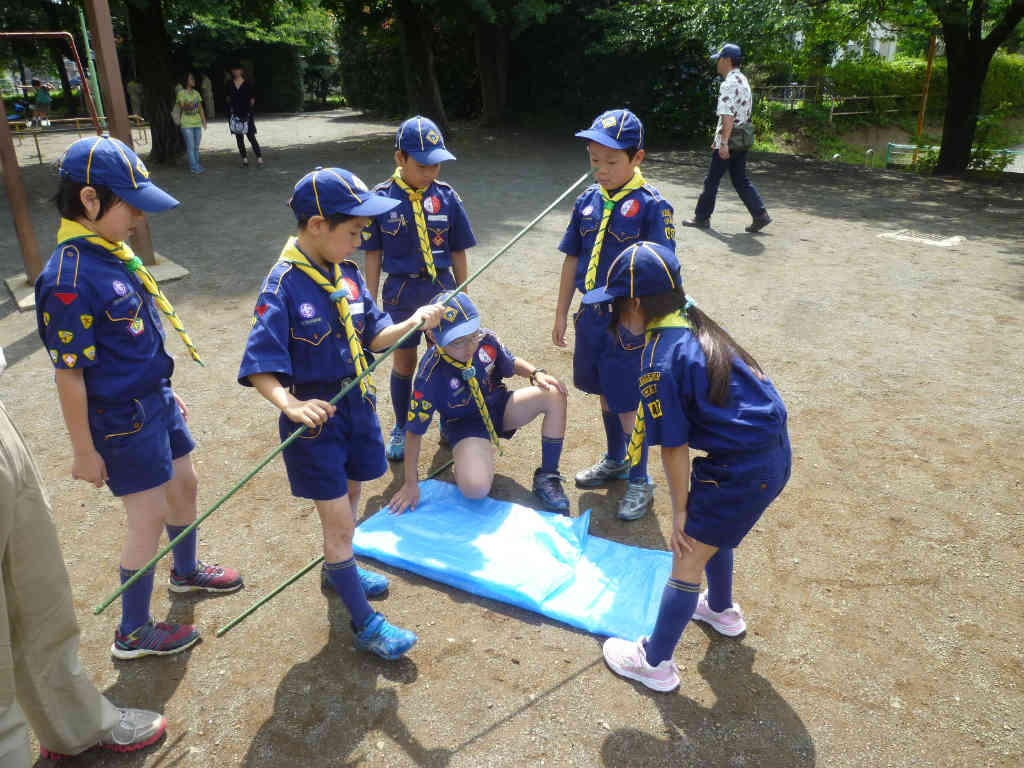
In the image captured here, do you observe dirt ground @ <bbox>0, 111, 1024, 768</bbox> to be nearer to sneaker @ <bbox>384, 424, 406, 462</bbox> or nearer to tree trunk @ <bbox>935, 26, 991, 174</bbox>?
sneaker @ <bbox>384, 424, 406, 462</bbox>

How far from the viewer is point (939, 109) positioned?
25.0 metres

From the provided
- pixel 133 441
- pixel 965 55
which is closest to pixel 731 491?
pixel 133 441

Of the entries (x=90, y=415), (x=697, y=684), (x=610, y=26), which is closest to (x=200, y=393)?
(x=90, y=415)

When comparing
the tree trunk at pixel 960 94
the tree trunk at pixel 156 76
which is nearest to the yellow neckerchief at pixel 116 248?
the tree trunk at pixel 156 76

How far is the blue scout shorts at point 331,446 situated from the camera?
265 cm

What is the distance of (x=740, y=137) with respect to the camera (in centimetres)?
871

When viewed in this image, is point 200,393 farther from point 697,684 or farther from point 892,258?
point 892,258

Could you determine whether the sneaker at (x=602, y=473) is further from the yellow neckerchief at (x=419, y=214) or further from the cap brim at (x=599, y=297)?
the cap brim at (x=599, y=297)

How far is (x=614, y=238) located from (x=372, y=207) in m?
1.53

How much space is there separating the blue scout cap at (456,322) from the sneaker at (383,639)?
139 cm

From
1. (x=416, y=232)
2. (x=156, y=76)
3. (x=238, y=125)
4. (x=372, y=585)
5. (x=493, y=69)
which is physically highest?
(x=493, y=69)

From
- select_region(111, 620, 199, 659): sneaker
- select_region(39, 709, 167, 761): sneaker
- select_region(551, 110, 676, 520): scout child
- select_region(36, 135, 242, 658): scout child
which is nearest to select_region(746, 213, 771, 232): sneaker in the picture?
select_region(551, 110, 676, 520): scout child

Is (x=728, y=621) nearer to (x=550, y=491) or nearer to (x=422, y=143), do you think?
(x=550, y=491)

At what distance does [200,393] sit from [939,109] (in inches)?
1090
